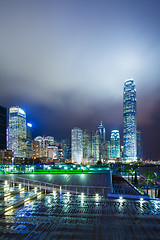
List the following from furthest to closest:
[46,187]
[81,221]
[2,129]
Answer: [2,129] < [46,187] < [81,221]

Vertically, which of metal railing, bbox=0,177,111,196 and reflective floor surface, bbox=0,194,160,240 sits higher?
reflective floor surface, bbox=0,194,160,240

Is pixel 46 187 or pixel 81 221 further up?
pixel 81 221

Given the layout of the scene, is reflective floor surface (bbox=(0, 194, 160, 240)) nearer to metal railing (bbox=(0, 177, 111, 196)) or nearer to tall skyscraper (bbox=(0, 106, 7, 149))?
metal railing (bbox=(0, 177, 111, 196))

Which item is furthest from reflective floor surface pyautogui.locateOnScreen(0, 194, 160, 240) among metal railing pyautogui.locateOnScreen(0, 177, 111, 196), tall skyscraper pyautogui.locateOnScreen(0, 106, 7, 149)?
tall skyscraper pyautogui.locateOnScreen(0, 106, 7, 149)

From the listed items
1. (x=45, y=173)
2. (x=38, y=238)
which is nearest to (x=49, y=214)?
(x=38, y=238)

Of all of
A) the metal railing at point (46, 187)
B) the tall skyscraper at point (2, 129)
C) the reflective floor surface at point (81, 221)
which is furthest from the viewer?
the tall skyscraper at point (2, 129)

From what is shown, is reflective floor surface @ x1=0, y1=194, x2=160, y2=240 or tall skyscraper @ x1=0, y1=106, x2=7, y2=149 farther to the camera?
tall skyscraper @ x1=0, y1=106, x2=7, y2=149

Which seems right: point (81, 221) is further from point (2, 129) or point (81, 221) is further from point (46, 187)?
point (2, 129)

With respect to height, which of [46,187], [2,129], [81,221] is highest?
[2,129]

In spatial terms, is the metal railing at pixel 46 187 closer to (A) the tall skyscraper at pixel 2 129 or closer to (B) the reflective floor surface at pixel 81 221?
(B) the reflective floor surface at pixel 81 221

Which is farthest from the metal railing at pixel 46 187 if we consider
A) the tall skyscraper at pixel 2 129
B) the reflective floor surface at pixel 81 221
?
the tall skyscraper at pixel 2 129

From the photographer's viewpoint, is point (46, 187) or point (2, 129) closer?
point (46, 187)

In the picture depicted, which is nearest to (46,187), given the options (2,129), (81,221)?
(81,221)

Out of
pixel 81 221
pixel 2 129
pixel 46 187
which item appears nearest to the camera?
pixel 81 221
